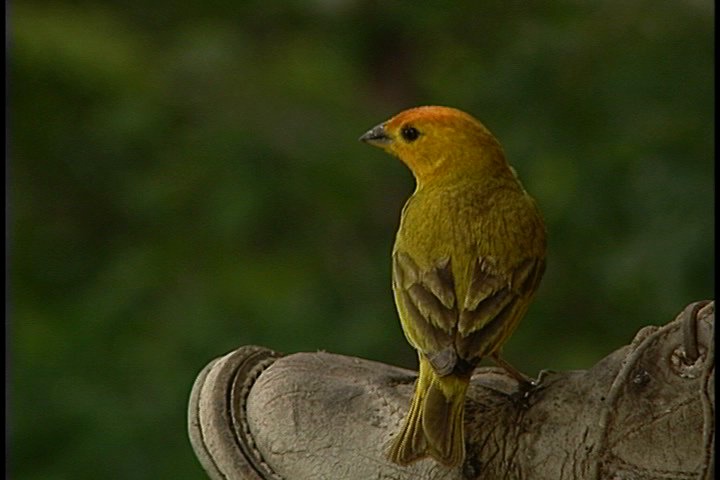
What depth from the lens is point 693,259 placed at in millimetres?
4121

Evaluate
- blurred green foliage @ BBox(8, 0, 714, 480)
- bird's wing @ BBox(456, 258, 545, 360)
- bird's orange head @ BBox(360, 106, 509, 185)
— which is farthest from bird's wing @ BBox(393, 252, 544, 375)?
blurred green foliage @ BBox(8, 0, 714, 480)

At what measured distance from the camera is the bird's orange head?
292 cm

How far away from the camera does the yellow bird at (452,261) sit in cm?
252

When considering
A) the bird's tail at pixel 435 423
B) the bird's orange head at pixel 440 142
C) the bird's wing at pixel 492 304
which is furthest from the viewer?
the bird's orange head at pixel 440 142

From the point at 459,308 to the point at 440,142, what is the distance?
0.45m

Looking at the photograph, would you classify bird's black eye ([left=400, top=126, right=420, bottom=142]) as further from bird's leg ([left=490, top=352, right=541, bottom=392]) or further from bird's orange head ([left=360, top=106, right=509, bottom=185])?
bird's leg ([left=490, top=352, right=541, bottom=392])

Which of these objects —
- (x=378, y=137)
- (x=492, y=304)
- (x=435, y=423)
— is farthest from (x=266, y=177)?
A: (x=435, y=423)

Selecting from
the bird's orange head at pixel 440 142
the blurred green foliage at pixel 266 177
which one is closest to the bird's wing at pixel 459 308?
the bird's orange head at pixel 440 142

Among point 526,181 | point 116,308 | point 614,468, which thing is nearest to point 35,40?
point 116,308

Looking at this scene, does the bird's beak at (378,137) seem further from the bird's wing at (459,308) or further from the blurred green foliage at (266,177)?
the blurred green foliage at (266,177)

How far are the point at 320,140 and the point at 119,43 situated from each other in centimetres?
119

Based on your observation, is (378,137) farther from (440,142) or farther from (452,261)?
(452,261)

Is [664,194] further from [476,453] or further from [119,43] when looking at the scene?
[119,43]

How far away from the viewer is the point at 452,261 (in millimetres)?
2709
